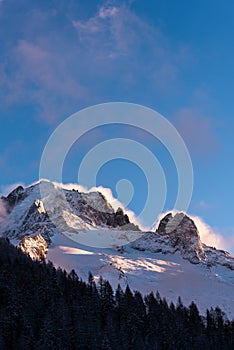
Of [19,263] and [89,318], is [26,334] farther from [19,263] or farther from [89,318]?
[19,263]

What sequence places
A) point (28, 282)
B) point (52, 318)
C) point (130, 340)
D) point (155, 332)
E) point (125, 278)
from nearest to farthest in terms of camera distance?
point (52, 318), point (130, 340), point (155, 332), point (28, 282), point (125, 278)

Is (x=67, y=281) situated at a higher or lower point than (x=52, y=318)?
higher

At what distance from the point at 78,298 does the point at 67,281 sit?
43.8ft

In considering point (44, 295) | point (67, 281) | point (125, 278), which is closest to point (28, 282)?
point (44, 295)

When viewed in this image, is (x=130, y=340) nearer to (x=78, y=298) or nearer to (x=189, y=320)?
(x=78, y=298)

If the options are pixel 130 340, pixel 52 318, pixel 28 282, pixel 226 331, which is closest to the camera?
pixel 52 318

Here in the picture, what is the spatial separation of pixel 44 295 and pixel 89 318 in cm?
1471

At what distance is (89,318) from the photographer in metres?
112

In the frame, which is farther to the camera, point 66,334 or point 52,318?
point 52,318

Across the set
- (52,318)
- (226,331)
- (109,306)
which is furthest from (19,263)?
(226,331)

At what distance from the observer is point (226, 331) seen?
451ft

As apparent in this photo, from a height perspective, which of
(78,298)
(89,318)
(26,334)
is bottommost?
(26,334)

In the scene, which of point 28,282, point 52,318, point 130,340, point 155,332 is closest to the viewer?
point 52,318

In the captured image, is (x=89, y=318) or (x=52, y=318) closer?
(x=52, y=318)
